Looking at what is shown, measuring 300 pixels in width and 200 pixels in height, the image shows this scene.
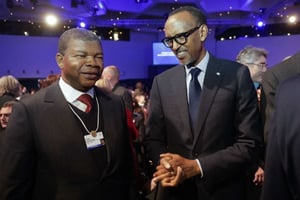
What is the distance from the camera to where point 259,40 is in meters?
12.6

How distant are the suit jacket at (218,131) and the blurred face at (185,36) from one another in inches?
5.1

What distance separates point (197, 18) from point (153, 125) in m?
0.63

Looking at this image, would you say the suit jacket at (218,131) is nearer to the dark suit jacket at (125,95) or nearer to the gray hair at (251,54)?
the gray hair at (251,54)

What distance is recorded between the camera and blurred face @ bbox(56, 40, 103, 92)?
5.20 feet

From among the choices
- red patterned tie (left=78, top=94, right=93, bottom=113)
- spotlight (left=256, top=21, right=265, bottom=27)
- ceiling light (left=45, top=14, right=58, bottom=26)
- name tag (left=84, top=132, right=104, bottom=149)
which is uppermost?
ceiling light (left=45, top=14, right=58, bottom=26)

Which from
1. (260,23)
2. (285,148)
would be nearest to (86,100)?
(285,148)

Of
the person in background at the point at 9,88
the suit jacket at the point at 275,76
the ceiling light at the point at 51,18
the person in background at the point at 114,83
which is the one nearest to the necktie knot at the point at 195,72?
the suit jacket at the point at 275,76

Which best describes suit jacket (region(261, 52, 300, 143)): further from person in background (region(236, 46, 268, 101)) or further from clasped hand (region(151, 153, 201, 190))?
person in background (region(236, 46, 268, 101))

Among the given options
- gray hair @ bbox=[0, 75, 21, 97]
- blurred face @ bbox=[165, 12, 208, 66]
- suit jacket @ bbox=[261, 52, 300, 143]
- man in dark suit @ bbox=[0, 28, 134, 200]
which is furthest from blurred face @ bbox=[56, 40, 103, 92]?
gray hair @ bbox=[0, 75, 21, 97]

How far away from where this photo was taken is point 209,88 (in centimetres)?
181

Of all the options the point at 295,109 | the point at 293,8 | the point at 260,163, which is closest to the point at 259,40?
the point at 293,8

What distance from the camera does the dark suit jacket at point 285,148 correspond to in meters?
0.83

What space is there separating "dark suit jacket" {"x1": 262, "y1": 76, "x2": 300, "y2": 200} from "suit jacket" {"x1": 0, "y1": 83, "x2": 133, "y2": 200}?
2.88 ft

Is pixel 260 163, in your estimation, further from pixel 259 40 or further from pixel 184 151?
pixel 259 40
